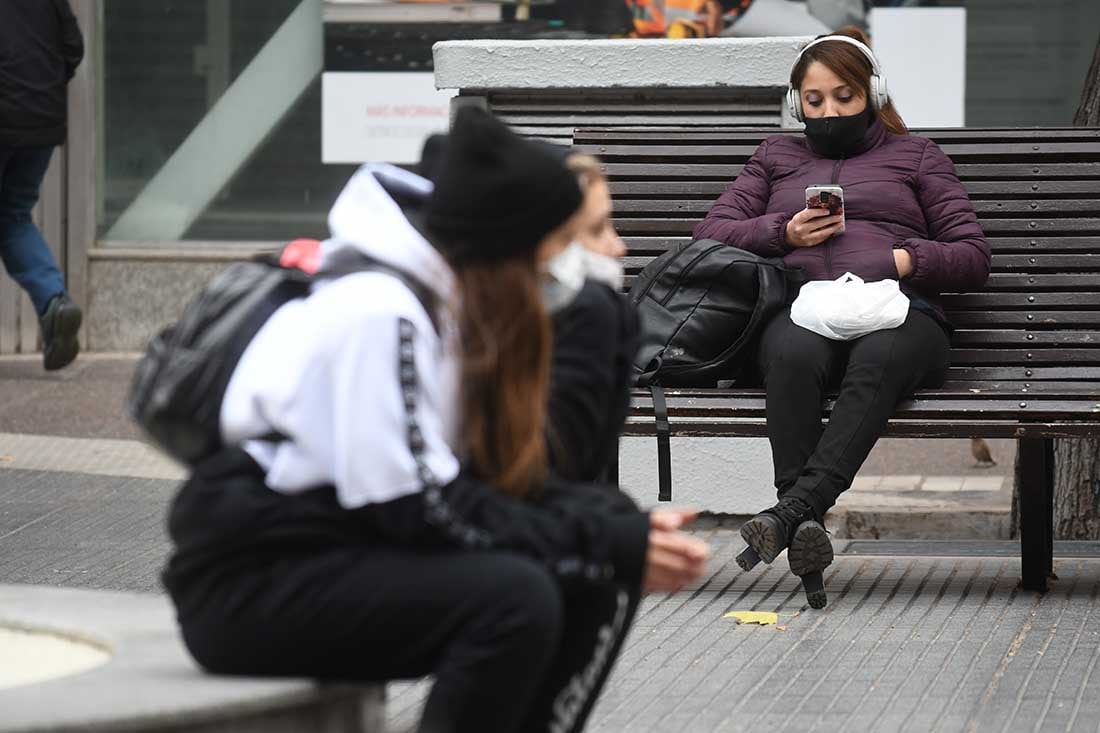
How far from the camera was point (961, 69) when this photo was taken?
398 inches

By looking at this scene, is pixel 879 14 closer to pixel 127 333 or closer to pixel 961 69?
pixel 961 69

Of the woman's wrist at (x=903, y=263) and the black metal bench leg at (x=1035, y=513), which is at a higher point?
the woman's wrist at (x=903, y=263)

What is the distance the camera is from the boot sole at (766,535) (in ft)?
16.4

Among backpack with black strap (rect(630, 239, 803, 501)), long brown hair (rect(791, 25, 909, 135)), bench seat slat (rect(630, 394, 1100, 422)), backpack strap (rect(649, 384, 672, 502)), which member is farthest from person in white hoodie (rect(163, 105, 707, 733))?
long brown hair (rect(791, 25, 909, 135))

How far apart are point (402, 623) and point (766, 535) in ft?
7.38

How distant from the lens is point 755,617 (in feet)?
16.6

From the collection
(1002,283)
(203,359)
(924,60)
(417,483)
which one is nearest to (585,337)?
(417,483)

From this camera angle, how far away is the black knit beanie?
2.92 m

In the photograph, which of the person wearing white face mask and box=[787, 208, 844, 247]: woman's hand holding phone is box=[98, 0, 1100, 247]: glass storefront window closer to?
box=[787, 208, 844, 247]: woman's hand holding phone

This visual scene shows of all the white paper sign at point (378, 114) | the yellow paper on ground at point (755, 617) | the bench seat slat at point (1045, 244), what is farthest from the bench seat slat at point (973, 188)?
the white paper sign at point (378, 114)

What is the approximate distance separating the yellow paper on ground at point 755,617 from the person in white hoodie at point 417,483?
2037 mm

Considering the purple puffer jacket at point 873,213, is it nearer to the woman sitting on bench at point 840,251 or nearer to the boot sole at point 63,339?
the woman sitting on bench at point 840,251

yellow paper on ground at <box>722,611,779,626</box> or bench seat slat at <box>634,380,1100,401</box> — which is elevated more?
bench seat slat at <box>634,380,1100,401</box>

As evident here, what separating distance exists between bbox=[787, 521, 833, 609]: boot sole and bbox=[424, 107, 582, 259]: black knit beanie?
7.31 feet
